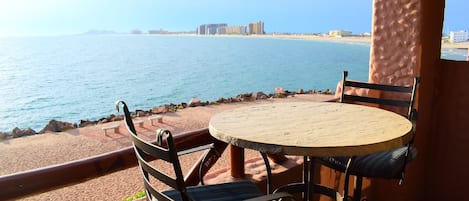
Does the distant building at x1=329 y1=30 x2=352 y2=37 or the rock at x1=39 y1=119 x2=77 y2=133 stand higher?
the distant building at x1=329 y1=30 x2=352 y2=37

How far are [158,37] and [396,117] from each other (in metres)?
135

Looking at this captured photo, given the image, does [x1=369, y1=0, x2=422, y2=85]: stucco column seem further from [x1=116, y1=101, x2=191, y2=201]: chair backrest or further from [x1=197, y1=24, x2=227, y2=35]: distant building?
[x1=197, y1=24, x2=227, y2=35]: distant building

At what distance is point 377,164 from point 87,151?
30.2 ft

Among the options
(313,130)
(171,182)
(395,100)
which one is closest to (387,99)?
(395,100)

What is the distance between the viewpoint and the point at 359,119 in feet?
4.85

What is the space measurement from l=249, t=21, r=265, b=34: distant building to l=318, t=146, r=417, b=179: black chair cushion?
3416 inches

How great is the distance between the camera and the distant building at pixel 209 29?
3893 inches

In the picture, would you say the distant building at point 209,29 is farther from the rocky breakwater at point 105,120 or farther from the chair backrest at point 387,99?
the chair backrest at point 387,99

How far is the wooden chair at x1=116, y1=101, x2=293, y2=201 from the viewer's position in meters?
0.87

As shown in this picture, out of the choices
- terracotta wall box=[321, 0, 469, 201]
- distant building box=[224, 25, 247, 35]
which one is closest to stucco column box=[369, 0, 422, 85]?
terracotta wall box=[321, 0, 469, 201]

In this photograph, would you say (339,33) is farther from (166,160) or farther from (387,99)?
(166,160)

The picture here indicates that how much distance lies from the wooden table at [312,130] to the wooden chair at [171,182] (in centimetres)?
16

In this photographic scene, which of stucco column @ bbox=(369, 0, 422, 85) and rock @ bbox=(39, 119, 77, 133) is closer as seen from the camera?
stucco column @ bbox=(369, 0, 422, 85)

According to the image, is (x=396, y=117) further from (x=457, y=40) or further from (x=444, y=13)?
(x=457, y=40)
